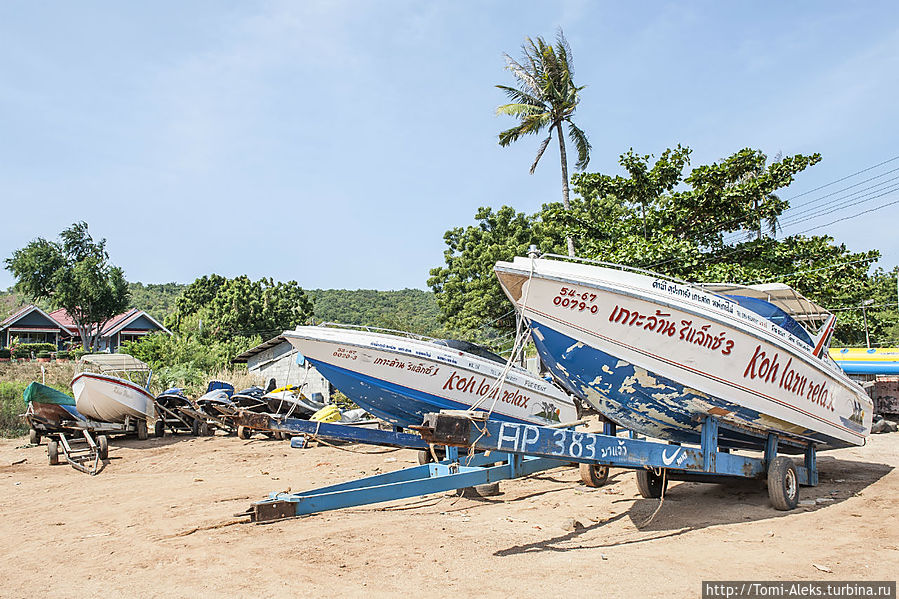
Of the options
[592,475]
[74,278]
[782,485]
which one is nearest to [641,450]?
[782,485]

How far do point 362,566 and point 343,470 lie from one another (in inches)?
220

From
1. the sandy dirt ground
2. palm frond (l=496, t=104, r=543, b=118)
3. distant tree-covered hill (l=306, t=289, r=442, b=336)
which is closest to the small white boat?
the sandy dirt ground

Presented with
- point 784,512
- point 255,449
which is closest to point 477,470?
point 784,512

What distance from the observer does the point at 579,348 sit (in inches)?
219

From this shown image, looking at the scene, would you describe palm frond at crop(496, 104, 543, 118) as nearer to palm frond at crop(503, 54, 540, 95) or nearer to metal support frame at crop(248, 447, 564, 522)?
palm frond at crop(503, 54, 540, 95)

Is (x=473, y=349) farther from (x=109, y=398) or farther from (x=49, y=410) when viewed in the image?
(x=49, y=410)

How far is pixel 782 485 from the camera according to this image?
584 centimetres

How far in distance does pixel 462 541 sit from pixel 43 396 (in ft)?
37.8

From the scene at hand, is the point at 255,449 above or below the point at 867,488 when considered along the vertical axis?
below

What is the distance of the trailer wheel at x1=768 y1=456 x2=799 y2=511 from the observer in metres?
5.84

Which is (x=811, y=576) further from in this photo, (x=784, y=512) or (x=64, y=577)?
(x=64, y=577)

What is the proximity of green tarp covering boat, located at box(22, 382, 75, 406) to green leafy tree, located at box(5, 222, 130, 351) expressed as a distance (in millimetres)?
29156

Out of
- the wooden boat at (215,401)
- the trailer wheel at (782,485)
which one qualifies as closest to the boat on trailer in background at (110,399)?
the wooden boat at (215,401)

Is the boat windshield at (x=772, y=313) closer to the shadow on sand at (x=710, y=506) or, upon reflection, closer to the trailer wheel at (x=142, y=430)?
the shadow on sand at (x=710, y=506)
